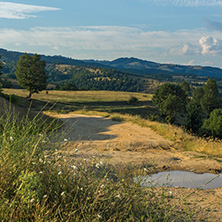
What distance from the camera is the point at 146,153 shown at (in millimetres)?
12250

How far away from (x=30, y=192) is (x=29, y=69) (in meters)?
54.9

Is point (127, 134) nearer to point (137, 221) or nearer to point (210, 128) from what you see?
point (137, 221)

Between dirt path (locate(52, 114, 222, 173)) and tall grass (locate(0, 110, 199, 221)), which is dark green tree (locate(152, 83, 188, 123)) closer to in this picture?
dirt path (locate(52, 114, 222, 173))

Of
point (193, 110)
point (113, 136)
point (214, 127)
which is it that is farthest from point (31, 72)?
point (113, 136)

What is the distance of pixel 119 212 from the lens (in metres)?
4.94

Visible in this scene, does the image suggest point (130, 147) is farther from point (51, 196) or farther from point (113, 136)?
point (51, 196)

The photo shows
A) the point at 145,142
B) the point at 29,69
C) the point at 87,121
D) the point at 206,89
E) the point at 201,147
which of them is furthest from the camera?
the point at 206,89

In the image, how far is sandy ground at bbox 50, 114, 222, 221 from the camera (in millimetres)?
6583

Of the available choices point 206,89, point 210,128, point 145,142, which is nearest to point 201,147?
point 145,142

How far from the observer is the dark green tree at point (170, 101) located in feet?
219

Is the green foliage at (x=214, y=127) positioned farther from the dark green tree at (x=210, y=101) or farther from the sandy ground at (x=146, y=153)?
the sandy ground at (x=146, y=153)

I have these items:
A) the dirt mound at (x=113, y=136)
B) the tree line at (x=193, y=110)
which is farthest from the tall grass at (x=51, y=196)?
the tree line at (x=193, y=110)

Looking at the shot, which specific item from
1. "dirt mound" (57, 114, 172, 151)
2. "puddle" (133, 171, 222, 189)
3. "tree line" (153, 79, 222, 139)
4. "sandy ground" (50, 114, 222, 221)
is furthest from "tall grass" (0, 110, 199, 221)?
"tree line" (153, 79, 222, 139)

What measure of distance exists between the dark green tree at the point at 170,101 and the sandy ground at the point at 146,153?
45.8 metres
